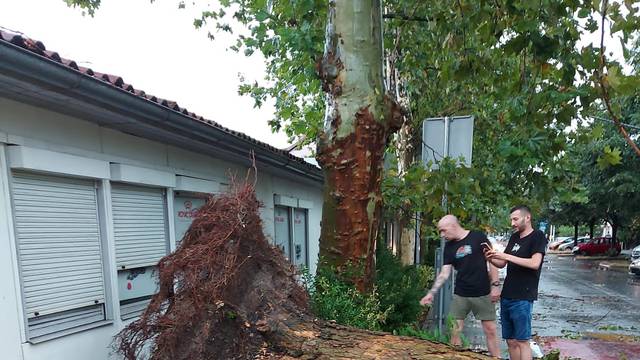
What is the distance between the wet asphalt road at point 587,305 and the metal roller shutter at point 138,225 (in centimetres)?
764

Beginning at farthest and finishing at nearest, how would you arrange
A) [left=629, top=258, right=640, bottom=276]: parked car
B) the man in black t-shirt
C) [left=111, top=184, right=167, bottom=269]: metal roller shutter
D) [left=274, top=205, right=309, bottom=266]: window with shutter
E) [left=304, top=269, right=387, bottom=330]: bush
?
[left=629, top=258, right=640, bottom=276]: parked car → [left=274, top=205, right=309, bottom=266]: window with shutter → the man in black t-shirt → [left=111, top=184, right=167, bottom=269]: metal roller shutter → [left=304, top=269, right=387, bottom=330]: bush

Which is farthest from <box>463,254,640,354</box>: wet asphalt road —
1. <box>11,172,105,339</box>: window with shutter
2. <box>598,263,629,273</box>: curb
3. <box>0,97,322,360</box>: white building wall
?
<box>11,172,105,339</box>: window with shutter

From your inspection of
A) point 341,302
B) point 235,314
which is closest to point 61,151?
point 235,314

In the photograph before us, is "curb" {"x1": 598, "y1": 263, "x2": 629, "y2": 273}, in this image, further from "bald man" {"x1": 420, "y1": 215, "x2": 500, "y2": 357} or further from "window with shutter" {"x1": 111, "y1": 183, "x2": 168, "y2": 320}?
"window with shutter" {"x1": 111, "y1": 183, "x2": 168, "y2": 320}

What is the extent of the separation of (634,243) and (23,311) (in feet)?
142

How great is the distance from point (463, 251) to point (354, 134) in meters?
1.79

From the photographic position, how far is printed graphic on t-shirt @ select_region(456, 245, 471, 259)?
4875 mm

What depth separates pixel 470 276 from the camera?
4.93 meters

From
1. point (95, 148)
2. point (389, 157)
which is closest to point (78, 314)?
point (95, 148)

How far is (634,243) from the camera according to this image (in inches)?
1422

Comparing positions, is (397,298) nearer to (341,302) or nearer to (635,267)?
(341,302)

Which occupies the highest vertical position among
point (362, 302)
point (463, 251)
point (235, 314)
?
point (235, 314)

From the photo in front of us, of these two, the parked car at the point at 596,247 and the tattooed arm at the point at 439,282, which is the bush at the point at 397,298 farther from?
the parked car at the point at 596,247

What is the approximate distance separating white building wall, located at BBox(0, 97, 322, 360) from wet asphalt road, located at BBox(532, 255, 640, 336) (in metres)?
7.98
